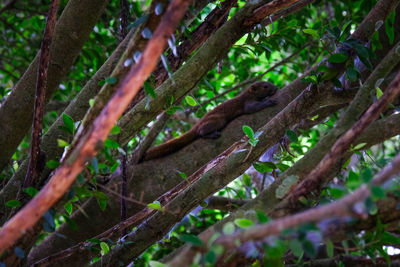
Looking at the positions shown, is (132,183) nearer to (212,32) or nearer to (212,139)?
(212,139)

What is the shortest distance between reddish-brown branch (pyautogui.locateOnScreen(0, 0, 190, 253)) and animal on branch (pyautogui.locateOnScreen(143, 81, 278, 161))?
1.78 meters

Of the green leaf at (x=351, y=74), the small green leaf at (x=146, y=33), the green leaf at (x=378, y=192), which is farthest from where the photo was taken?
the green leaf at (x=351, y=74)

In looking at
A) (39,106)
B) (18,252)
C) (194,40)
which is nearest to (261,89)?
(194,40)

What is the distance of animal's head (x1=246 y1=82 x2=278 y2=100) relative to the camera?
5533 millimetres

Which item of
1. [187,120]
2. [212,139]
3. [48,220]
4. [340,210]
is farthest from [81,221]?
[187,120]

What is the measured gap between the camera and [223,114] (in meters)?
5.18

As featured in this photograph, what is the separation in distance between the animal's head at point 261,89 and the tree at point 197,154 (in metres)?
2.24

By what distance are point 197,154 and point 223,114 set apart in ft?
7.46

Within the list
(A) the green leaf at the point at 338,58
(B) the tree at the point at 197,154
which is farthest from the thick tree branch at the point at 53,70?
(A) the green leaf at the point at 338,58

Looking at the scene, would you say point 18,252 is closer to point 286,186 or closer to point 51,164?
point 51,164

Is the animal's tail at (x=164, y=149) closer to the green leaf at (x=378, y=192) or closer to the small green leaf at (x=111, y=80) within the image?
the small green leaf at (x=111, y=80)

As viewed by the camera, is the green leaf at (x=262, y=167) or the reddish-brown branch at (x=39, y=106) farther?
the green leaf at (x=262, y=167)

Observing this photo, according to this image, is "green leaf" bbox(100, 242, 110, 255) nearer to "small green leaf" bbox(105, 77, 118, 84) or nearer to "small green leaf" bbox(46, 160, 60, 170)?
"small green leaf" bbox(46, 160, 60, 170)

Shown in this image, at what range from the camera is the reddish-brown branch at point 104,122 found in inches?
47.0
